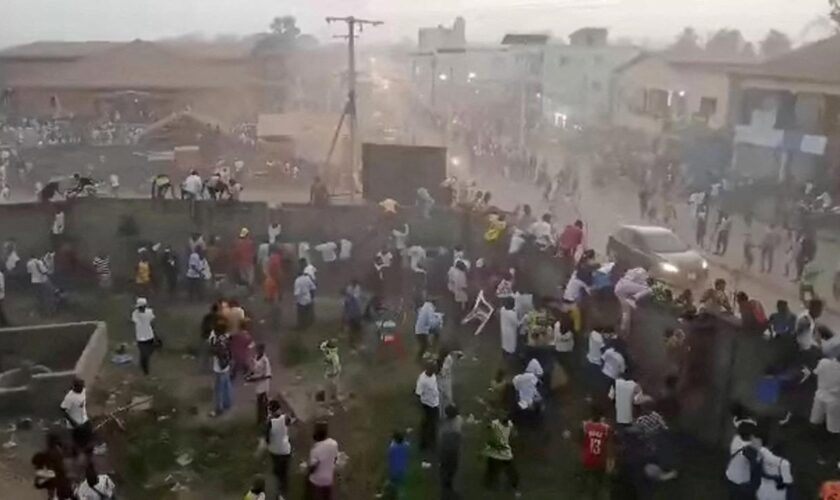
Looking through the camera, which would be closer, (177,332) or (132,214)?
(177,332)

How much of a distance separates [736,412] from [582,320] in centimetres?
209

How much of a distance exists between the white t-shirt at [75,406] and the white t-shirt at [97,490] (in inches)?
40.2

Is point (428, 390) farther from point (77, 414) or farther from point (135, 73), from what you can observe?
point (135, 73)

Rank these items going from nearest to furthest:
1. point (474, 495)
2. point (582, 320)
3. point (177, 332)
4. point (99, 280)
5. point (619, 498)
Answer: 1. point (619, 498)
2. point (474, 495)
3. point (582, 320)
4. point (177, 332)
5. point (99, 280)

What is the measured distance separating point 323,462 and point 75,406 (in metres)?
2.08

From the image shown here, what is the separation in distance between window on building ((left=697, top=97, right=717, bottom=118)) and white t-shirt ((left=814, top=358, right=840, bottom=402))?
414 cm

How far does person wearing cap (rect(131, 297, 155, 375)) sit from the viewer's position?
8.10 meters

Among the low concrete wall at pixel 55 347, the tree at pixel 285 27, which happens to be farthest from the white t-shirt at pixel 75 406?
the tree at pixel 285 27

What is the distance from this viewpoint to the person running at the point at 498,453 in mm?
5996

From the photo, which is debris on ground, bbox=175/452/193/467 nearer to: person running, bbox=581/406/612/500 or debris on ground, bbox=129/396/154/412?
debris on ground, bbox=129/396/154/412

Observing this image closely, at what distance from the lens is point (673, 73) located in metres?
9.95

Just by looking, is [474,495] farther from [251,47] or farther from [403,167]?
[251,47]

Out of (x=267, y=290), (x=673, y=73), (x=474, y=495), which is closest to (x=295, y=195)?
(x=267, y=290)

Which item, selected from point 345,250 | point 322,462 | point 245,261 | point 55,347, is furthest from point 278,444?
point 345,250
